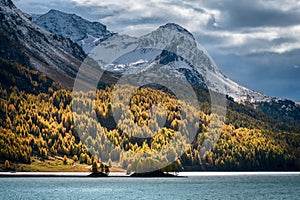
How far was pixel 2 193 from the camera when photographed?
169125mm

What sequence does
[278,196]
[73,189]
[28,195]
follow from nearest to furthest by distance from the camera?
[28,195] → [278,196] → [73,189]

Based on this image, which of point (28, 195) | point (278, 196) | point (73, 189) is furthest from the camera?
point (73, 189)

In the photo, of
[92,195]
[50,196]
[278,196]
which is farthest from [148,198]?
[278,196]

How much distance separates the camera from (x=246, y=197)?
172875 mm

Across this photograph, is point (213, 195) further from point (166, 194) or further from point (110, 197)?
point (110, 197)

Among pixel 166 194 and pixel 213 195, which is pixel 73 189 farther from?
pixel 213 195

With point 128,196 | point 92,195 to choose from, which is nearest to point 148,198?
point 128,196

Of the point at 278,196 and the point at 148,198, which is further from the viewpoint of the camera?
the point at 278,196

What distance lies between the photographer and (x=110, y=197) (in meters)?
167

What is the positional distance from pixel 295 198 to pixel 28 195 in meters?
84.0

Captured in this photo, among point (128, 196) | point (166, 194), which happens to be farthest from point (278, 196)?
point (128, 196)

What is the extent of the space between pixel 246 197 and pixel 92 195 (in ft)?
163

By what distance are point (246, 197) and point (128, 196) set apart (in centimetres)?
3803

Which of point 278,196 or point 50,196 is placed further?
point 278,196
